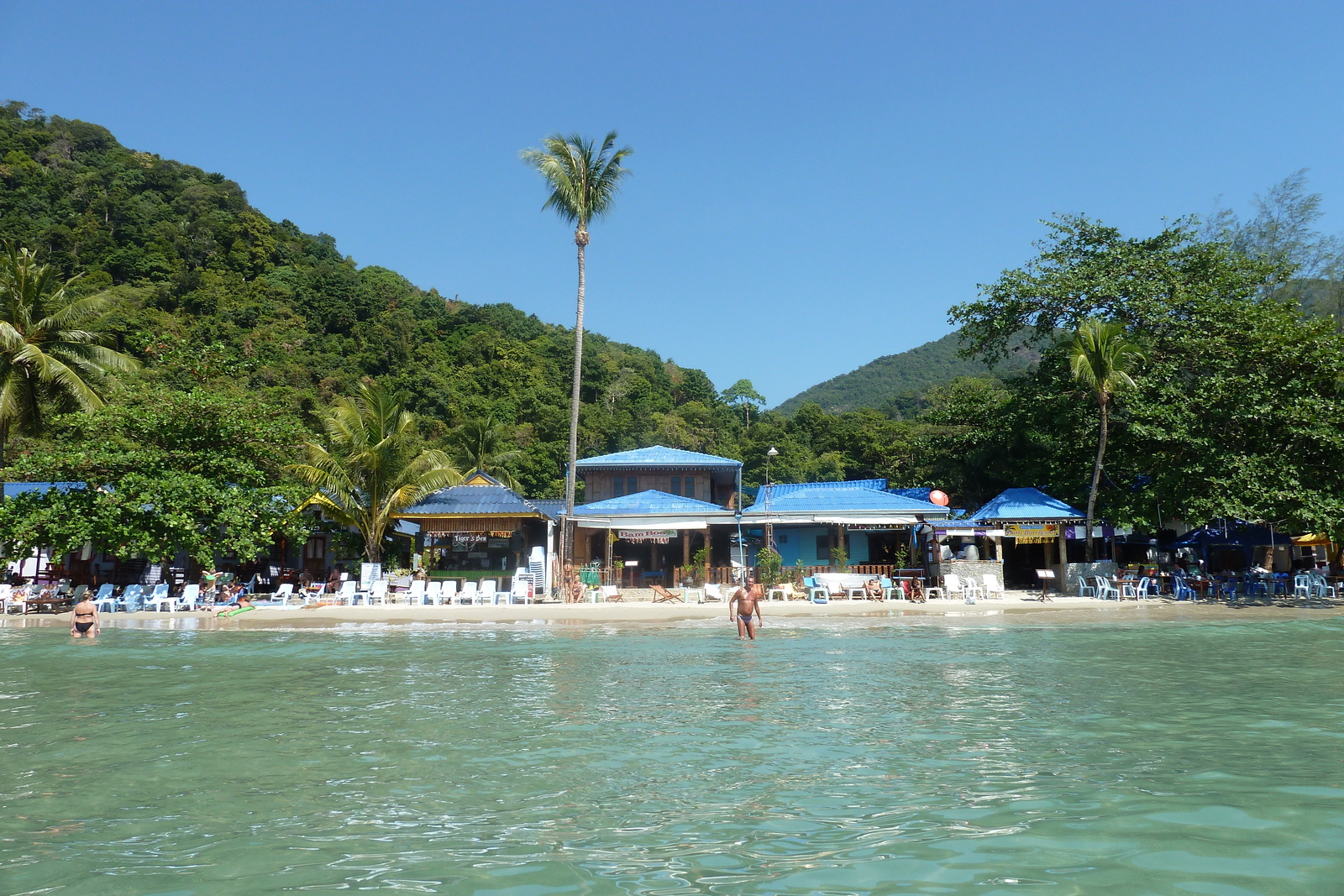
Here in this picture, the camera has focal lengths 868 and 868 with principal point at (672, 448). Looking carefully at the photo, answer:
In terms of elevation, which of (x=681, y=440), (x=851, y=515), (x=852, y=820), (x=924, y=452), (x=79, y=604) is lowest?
Result: (x=852, y=820)

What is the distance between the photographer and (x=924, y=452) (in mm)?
37094

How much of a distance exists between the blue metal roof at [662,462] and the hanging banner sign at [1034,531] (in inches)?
382

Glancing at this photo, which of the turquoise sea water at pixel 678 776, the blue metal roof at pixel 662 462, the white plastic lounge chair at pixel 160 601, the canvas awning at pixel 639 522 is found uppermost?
the blue metal roof at pixel 662 462

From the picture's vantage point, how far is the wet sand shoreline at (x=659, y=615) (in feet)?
64.6

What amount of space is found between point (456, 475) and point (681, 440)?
121 feet

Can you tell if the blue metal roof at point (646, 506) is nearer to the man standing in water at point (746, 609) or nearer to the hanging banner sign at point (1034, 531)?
the hanging banner sign at point (1034, 531)

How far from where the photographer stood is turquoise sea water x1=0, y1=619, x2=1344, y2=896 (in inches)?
198

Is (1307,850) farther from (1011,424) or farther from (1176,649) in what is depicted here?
(1011,424)

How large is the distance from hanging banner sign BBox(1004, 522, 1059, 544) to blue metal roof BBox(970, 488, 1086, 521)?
0.84 feet

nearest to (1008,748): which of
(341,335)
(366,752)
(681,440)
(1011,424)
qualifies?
(366,752)

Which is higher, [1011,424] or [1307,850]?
[1011,424]

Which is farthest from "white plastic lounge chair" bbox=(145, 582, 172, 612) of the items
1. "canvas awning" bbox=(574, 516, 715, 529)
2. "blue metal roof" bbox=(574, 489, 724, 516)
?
"blue metal roof" bbox=(574, 489, 724, 516)

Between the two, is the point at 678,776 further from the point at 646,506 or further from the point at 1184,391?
the point at 1184,391

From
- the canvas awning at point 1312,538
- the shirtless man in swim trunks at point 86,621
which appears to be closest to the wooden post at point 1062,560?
the canvas awning at point 1312,538
